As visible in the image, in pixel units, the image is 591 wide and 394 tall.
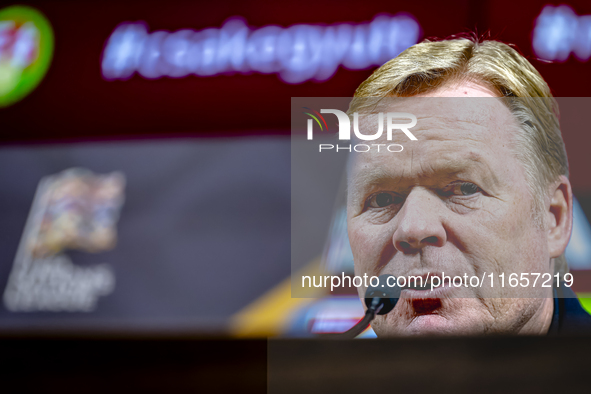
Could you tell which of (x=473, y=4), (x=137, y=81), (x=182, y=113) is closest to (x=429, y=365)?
(x=473, y=4)

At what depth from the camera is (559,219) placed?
0.71 metres

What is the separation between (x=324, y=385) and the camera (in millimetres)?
1407

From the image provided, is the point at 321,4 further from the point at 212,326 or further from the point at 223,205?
the point at 212,326

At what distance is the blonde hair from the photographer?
27.9 inches

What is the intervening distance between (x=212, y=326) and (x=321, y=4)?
1326 mm

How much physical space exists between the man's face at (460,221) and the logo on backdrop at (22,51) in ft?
5.97

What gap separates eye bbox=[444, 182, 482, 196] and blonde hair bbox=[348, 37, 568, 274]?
0.31 feet

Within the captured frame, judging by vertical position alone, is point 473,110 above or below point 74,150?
below

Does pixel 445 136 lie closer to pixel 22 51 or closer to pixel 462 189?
pixel 462 189

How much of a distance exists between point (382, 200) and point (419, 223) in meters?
0.07

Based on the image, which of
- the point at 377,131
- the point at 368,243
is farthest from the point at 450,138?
the point at 368,243

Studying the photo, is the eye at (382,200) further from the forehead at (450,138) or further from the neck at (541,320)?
the neck at (541,320)

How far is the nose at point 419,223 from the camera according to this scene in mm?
694

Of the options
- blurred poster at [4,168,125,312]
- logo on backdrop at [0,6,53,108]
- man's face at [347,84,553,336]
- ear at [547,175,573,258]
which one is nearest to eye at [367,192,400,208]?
man's face at [347,84,553,336]
